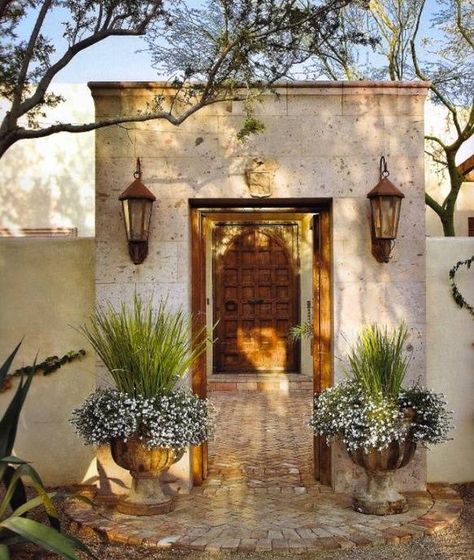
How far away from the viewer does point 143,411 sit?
14.5 feet

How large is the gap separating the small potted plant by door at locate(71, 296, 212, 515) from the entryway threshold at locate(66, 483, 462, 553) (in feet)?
0.78

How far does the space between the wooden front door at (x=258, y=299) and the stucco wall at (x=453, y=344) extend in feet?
19.3

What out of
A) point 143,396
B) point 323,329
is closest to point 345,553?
point 143,396

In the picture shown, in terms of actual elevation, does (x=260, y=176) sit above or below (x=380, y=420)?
above

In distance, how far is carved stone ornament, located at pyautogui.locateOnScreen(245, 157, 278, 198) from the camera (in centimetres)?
519

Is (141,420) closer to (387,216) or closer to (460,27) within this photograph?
(387,216)

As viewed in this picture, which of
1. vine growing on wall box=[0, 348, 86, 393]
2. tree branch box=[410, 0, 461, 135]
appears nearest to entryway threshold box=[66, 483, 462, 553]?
vine growing on wall box=[0, 348, 86, 393]

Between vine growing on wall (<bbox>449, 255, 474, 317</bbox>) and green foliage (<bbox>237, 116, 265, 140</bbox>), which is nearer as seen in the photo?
green foliage (<bbox>237, 116, 265, 140</bbox>)

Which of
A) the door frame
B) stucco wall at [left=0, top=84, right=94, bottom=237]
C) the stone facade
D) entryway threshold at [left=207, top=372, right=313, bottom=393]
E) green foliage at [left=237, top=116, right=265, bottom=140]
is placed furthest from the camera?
stucco wall at [left=0, top=84, right=94, bottom=237]

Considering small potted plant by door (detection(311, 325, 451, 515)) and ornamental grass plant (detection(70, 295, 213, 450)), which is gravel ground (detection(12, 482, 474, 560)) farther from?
ornamental grass plant (detection(70, 295, 213, 450))

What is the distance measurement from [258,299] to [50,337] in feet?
20.2

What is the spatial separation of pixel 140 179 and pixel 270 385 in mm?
5929

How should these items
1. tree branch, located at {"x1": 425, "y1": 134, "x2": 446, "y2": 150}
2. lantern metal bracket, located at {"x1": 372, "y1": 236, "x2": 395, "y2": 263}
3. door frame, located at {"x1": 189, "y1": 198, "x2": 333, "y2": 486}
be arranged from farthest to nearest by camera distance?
tree branch, located at {"x1": 425, "y1": 134, "x2": 446, "y2": 150}, door frame, located at {"x1": 189, "y1": 198, "x2": 333, "y2": 486}, lantern metal bracket, located at {"x1": 372, "y1": 236, "x2": 395, "y2": 263}

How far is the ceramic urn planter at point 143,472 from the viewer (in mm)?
4539
